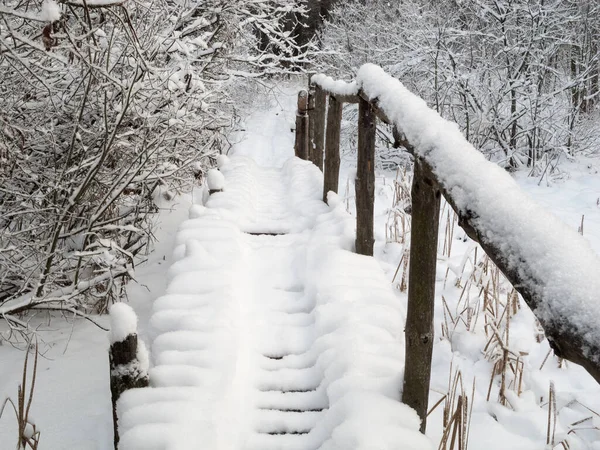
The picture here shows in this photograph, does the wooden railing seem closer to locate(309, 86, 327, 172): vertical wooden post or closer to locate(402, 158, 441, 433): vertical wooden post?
locate(402, 158, 441, 433): vertical wooden post

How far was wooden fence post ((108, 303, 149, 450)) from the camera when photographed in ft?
6.78

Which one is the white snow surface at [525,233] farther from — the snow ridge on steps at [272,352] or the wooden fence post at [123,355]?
the wooden fence post at [123,355]

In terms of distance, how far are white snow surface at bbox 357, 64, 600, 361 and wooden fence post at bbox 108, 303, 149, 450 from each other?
135 centimetres

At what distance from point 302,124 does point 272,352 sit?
18.2ft

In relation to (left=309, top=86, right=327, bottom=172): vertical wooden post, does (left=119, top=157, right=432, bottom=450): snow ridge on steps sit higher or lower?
lower

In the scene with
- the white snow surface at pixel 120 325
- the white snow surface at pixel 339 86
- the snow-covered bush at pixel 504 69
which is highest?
the snow-covered bush at pixel 504 69

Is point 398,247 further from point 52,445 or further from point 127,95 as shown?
point 52,445

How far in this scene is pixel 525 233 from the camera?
4.06 ft

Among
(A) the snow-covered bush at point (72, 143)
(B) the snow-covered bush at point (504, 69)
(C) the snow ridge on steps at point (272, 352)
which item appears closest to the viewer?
(C) the snow ridge on steps at point (272, 352)

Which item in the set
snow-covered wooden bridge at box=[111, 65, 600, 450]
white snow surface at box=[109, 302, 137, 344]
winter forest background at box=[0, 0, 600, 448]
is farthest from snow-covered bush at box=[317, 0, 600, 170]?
white snow surface at box=[109, 302, 137, 344]

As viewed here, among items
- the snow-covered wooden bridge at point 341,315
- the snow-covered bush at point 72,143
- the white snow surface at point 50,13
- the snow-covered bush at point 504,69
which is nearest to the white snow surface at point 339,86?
the snow-covered wooden bridge at point 341,315

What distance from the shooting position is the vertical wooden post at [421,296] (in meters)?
2.02

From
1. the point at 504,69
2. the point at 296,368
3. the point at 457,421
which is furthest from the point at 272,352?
the point at 504,69

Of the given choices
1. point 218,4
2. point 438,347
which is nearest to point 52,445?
point 438,347
